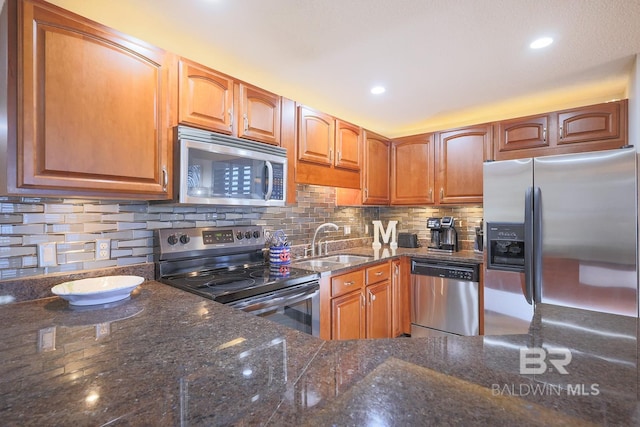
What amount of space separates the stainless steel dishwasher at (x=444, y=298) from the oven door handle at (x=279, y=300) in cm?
130

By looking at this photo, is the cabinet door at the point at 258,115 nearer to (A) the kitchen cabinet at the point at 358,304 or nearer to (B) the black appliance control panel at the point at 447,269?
(A) the kitchen cabinet at the point at 358,304

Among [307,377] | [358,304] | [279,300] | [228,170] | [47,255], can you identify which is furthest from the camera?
[358,304]

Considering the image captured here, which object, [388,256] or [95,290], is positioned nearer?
[95,290]

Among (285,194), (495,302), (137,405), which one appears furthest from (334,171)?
(137,405)

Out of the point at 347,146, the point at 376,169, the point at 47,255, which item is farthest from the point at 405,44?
the point at 47,255

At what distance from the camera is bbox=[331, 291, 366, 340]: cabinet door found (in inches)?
87.4

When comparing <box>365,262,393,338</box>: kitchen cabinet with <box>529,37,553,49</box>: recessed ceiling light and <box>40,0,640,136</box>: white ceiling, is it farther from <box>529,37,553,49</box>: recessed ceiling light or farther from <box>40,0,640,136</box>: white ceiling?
<box>529,37,553,49</box>: recessed ceiling light

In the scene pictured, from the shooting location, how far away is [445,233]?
3197 mm

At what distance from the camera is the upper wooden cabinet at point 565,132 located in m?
2.33

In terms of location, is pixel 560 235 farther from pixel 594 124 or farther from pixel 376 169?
pixel 376 169

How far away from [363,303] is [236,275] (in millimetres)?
1085

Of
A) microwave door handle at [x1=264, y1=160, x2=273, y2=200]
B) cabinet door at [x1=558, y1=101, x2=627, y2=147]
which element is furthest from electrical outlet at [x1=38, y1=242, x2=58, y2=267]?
cabinet door at [x1=558, y1=101, x2=627, y2=147]

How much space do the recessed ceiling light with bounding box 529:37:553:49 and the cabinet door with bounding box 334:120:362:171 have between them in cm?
145

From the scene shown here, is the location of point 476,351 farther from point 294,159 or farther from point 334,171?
point 334,171
